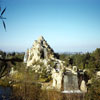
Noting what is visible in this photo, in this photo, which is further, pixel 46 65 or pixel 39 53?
pixel 39 53

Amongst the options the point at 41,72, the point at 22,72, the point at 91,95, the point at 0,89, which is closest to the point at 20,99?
the point at 0,89

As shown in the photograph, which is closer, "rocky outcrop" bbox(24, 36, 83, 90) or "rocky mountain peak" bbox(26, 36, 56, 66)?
"rocky outcrop" bbox(24, 36, 83, 90)

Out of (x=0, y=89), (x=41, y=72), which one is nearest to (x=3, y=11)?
(x=0, y=89)

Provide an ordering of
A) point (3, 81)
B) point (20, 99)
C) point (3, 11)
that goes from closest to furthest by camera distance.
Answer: point (3, 11), point (20, 99), point (3, 81)

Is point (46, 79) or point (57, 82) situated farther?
point (46, 79)

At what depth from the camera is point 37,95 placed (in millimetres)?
9453

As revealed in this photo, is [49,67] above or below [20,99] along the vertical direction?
above

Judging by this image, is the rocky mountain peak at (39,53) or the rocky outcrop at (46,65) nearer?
the rocky outcrop at (46,65)

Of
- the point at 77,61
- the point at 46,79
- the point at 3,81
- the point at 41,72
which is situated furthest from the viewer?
the point at 77,61

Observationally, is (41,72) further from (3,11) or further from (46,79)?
(3,11)

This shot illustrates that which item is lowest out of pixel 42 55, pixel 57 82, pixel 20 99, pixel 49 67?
pixel 20 99

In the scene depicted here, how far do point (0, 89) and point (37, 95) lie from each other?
5.11m

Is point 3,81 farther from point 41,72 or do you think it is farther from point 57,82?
point 57,82

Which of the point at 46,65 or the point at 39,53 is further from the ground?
the point at 39,53
